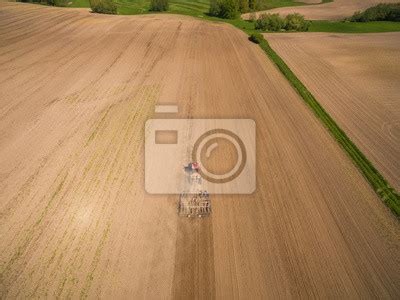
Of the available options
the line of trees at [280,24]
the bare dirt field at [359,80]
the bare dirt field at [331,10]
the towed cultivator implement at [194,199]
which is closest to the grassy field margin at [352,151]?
the bare dirt field at [359,80]

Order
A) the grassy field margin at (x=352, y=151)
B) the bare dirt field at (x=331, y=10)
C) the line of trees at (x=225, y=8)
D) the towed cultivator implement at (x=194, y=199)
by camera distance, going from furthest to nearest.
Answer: the bare dirt field at (x=331, y=10) < the line of trees at (x=225, y=8) < the grassy field margin at (x=352, y=151) < the towed cultivator implement at (x=194, y=199)

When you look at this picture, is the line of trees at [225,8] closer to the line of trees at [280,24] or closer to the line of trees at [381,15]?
the line of trees at [280,24]

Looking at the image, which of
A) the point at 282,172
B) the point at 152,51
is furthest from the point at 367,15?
the point at 282,172

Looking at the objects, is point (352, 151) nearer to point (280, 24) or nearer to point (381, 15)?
point (280, 24)

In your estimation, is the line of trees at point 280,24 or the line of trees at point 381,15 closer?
the line of trees at point 280,24

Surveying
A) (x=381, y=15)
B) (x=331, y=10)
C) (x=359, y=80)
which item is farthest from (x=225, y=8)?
(x=359, y=80)

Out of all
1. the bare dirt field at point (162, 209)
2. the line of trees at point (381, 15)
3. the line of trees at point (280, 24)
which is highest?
the line of trees at point (381, 15)

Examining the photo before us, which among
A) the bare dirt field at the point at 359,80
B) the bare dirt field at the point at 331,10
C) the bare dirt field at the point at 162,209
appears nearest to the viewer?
the bare dirt field at the point at 162,209

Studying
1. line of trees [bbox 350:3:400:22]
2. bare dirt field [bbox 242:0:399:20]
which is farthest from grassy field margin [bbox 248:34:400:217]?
bare dirt field [bbox 242:0:399:20]
